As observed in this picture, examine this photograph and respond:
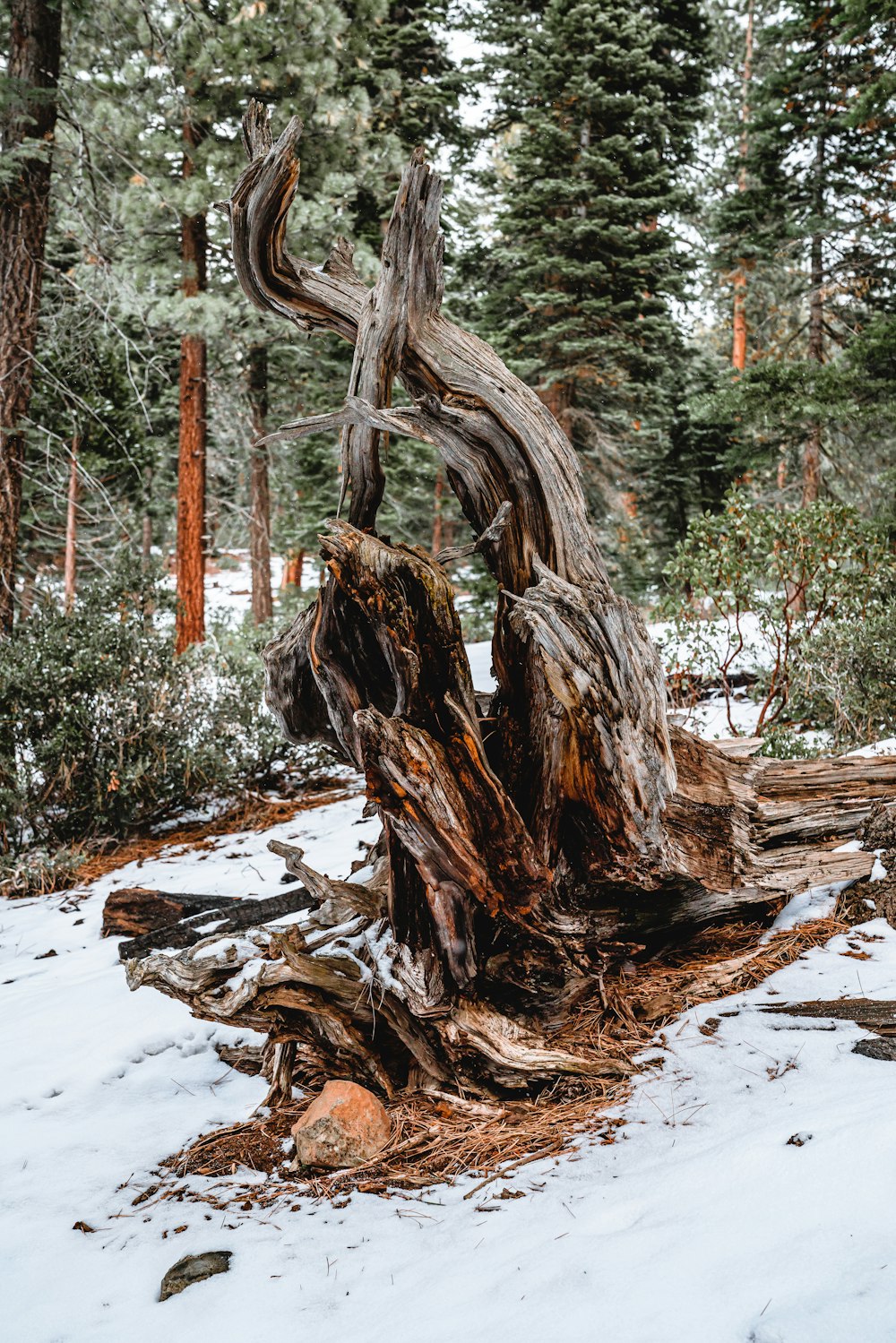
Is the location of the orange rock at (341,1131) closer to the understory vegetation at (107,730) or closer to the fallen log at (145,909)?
the fallen log at (145,909)

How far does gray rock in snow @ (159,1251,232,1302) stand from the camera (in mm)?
2104

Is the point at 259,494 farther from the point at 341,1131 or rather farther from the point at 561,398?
the point at 341,1131

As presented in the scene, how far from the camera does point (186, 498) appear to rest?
11.7 m

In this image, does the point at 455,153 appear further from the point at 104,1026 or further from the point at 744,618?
the point at 104,1026

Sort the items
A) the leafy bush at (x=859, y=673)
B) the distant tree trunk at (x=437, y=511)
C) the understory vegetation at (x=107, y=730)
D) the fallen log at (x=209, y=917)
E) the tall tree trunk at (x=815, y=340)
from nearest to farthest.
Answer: the fallen log at (x=209, y=917)
the understory vegetation at (x=107, y=730)
the leafy bush at (x=859, y=673)
the tall tree trunk at (x=815, y=340)
the distant tree trunk at (x=437, y=511)

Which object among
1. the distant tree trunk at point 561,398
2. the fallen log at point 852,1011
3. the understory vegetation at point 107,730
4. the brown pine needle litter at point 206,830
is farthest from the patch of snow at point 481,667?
the distant tree trunk at point 561,398

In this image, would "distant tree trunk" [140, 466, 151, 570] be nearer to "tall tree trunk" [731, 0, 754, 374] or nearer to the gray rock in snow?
the gray rock in snow

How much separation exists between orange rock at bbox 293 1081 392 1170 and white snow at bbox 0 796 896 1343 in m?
0.18

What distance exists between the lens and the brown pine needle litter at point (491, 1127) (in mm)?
2451

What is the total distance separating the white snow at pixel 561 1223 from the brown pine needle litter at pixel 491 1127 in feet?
0.21

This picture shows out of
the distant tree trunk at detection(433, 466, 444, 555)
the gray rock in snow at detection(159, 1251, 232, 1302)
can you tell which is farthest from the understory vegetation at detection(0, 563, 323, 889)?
the distant tree trunk at detection(433, 466, 444, 555)

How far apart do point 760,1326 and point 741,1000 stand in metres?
1.52

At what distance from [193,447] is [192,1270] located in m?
11.1

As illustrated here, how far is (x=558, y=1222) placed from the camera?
2.08 metres
